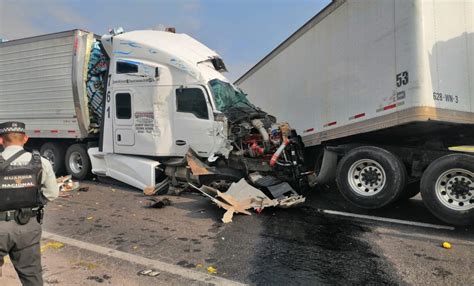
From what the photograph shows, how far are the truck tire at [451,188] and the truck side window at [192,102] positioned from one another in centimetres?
432

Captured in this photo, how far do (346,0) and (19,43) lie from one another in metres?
8.55

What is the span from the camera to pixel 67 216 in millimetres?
6504

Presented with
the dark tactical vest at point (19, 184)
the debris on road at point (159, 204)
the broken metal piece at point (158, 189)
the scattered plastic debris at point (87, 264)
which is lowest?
the scattered plastic debris at point (87, 264)

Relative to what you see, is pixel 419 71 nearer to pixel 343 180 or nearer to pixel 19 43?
pixel 343 180

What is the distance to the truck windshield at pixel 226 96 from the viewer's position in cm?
830

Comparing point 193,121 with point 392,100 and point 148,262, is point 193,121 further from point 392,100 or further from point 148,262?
point 148,262

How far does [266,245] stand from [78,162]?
23.1 feet

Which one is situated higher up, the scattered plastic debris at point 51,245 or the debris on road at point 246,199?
the debris on road at point 246,199

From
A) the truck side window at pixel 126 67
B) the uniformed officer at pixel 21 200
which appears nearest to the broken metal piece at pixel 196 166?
the truck side window at pixel 126 67

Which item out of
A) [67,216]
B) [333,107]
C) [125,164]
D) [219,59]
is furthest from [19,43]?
[333,107]

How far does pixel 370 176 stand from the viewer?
6.38 metres

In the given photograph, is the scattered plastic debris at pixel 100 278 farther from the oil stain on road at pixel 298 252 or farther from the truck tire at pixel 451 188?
the truck tire at pixel 451 188

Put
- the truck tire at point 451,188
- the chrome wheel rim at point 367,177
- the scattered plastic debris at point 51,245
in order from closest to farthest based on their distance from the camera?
the scattered plastic debris at point 51,245
the truck tire at point 451,188
the chrome wheel rim at point 367,177

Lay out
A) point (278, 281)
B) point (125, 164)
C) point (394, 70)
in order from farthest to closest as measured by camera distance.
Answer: point (125, 164) < point (394, 70) < point (278, 281)
